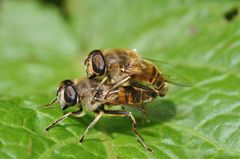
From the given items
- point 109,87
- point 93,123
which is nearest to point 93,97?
point 109,87

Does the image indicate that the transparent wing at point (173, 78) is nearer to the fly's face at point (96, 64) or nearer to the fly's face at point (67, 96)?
the fly's face at point (96, 64)

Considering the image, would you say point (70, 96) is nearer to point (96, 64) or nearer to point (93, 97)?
point (93, 97)

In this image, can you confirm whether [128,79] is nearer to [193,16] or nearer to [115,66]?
[115,66]

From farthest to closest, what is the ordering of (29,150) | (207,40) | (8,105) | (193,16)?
(193,16), (207,40), (8,105), (29,150)

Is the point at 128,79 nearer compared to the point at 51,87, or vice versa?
the point at 128,79

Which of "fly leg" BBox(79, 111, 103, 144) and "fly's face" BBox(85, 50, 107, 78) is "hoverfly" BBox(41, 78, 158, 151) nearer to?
"fly leg" BBox(79, 111, 103, 144)

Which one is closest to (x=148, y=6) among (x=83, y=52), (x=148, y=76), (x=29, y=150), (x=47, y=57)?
(x=83, y=52)
